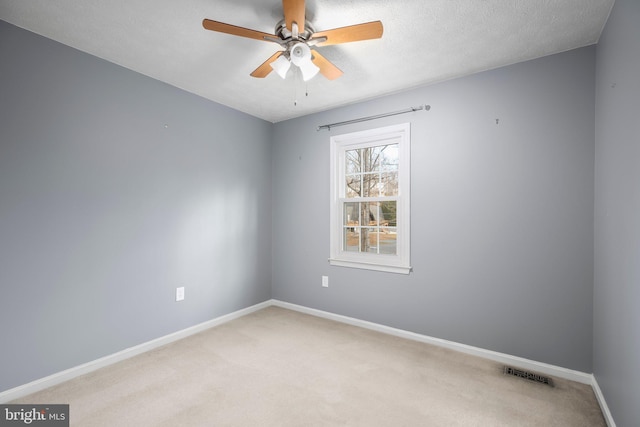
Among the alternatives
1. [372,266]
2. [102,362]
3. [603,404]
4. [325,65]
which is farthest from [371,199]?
[102,362]

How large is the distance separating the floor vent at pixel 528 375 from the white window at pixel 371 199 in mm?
1135

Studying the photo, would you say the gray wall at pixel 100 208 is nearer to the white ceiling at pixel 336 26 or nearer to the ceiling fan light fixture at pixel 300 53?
the white ceiling at pixel 336 26

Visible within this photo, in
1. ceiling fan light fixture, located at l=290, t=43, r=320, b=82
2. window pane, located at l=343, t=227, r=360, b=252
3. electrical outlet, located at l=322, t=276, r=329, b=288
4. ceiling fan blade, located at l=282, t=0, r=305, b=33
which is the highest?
ceiling fan blade, located at l=282, t=0, r=305, b=33

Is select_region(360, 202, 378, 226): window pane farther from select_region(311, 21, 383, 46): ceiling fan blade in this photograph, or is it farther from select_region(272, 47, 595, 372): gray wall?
select_region(311, 21, 383, 46): ceiling fan blade

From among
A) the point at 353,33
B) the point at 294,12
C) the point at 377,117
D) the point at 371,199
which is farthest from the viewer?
the point at 371,199

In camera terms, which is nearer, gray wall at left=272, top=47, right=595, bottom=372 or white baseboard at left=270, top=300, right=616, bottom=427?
white baseboard at left=270, top=300, right=616, bottom=427

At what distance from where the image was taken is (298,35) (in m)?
1.85

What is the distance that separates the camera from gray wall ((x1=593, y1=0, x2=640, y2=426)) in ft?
4.72

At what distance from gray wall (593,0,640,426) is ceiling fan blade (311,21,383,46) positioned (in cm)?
126

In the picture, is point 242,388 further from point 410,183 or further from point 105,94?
point 105,94

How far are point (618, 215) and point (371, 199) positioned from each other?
203cm

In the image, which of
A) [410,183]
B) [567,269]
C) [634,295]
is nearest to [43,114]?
[410,183]

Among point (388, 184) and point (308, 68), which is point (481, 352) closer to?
point (388, 184)

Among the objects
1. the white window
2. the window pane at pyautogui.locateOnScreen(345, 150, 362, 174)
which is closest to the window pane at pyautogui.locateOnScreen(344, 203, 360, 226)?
the white window
